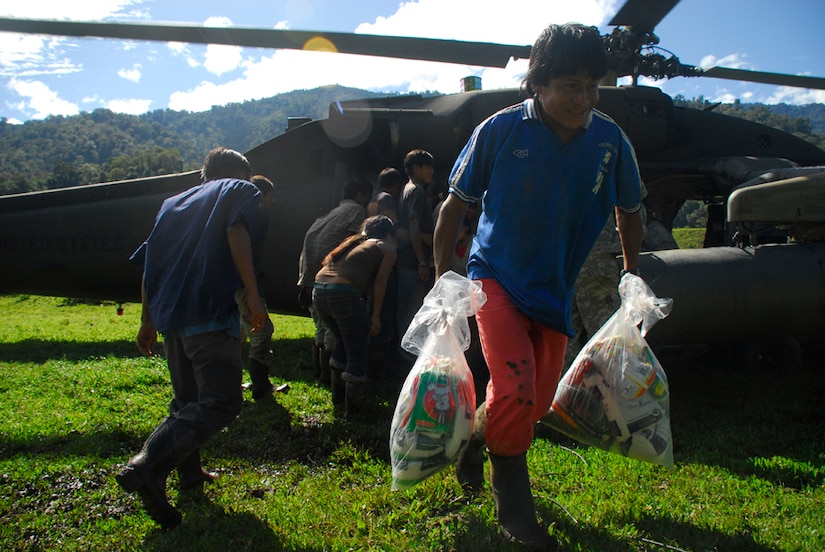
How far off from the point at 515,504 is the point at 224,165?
208 cm

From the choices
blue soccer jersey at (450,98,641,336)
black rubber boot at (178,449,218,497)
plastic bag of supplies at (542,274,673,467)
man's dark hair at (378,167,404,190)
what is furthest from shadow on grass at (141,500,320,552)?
man's dark hair at (378,167,404,190)

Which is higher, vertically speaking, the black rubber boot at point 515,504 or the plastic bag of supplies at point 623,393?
A: the plastic bag of supplies at point 623,393

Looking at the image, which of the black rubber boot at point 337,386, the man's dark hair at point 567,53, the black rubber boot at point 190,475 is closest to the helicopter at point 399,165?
the black rubber boot at point 337,386

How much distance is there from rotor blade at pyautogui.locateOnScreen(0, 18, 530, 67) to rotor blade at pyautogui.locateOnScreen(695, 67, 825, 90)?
3205 mm

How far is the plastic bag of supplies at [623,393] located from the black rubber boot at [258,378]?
8.54 ft

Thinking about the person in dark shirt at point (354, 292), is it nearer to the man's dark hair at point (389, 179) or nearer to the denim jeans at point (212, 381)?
the man's dark hair at point (389, 179)

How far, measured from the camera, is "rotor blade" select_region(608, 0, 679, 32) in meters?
6.50

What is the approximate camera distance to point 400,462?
7.82ft

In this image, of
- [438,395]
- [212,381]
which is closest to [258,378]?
[212,381]

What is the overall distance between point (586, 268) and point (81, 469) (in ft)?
10.3

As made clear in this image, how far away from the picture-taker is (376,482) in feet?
10.3

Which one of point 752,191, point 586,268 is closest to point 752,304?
point 752,191

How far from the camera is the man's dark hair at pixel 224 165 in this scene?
3168 millimetres

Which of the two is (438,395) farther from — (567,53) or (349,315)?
(349,315)
